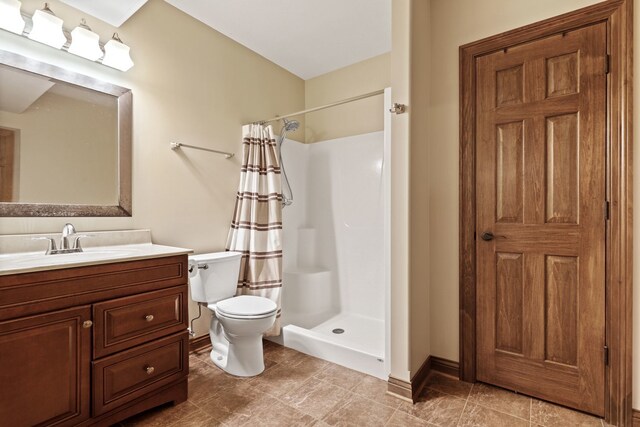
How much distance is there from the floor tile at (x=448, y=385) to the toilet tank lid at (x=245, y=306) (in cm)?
110

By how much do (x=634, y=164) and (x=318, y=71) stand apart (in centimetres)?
262

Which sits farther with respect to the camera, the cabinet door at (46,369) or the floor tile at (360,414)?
the floor tile at (360,414)

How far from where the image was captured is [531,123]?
1.77m

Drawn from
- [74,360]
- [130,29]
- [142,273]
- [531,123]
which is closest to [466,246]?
[531,123]

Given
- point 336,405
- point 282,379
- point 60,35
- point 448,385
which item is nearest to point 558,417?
point 448,385

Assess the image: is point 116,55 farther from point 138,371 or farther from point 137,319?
point 138,371

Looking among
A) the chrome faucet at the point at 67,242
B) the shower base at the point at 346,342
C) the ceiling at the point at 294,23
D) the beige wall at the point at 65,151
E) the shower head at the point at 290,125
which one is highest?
the ceiling at the point at 294,23

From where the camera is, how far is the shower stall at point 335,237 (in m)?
2.83

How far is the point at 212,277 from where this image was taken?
83.4 inches

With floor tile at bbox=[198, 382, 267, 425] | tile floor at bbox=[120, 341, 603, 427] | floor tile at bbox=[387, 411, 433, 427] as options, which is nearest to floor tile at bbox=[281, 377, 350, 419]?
tile floor at bbox=[120, 341, 603, 427]

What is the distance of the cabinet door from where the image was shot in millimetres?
1142

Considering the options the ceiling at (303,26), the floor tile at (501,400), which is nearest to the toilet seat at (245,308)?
the floor tile at (501,400)

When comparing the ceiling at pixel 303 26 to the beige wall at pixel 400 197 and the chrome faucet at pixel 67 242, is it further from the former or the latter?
the chrome faucet at pixel 67 242

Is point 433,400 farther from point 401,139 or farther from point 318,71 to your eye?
point 318,71
